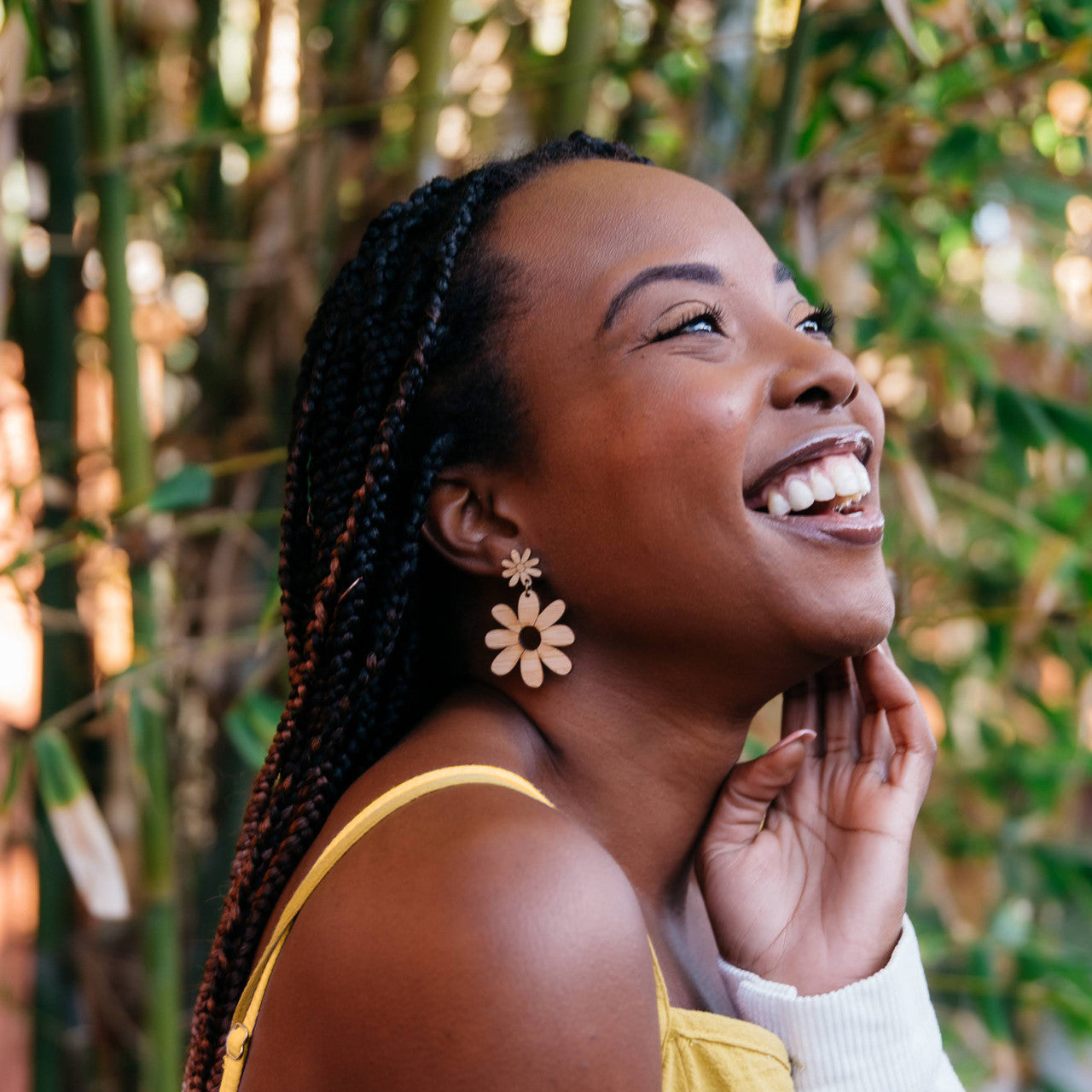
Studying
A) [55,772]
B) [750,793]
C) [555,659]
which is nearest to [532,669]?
[555,659]

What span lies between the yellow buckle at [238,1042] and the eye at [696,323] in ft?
2.15

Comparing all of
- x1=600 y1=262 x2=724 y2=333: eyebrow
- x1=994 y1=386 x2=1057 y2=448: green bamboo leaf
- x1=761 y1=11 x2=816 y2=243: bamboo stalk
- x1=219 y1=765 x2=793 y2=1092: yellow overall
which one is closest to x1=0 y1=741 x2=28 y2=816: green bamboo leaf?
x1=219 y1=765 x2=793 y2=1092: yellow overall

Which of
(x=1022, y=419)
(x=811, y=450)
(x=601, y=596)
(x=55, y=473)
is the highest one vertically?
(x=811, y=450)

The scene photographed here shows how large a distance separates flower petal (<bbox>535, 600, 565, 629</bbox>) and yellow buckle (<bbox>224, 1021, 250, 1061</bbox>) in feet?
1.32

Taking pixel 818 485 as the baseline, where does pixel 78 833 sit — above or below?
below

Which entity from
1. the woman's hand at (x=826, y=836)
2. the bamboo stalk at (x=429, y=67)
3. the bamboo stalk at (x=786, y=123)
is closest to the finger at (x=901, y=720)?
the woman's hand at (x=826, y=836)

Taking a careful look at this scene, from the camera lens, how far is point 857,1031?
100 centimetres

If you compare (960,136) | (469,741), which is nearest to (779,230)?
(960,136)

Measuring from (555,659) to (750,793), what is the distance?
0.26 m

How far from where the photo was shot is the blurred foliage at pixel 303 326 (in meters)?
1.57

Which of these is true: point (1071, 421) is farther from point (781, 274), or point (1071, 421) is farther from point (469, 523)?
point (469, 523)

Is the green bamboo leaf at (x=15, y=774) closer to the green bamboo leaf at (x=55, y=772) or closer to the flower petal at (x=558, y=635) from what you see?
the green bamboo leaf at (x=55, y=772)

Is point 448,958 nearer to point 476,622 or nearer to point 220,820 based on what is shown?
point 476,622

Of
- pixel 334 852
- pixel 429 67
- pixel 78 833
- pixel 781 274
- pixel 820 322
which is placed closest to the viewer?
pixel 334 852
